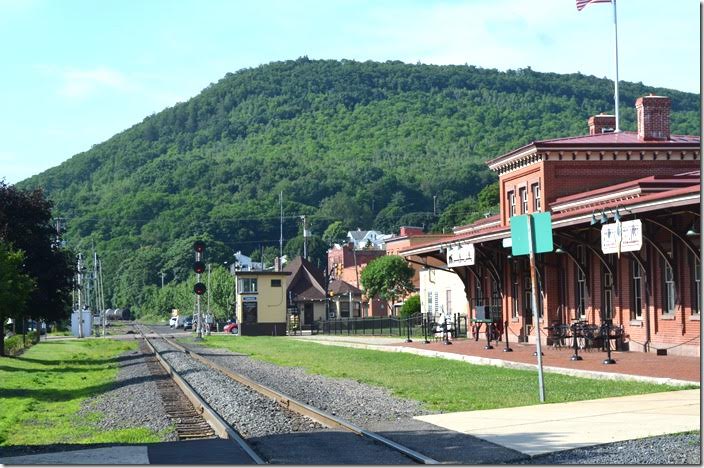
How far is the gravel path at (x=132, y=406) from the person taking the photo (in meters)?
18.3

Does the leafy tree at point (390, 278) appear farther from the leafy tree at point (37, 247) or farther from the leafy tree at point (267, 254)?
the leafy tree at point (267, 254)

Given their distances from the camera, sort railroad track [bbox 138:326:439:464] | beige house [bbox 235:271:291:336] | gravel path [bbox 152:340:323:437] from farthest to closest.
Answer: beige house [bbox 235:271:291:336] → gravel path [bbox 152:340:323:437] → railroad track [bbox 138:326:439:464]

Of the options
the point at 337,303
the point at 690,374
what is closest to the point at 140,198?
the point at 337,303

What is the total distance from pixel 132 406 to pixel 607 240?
13.7m

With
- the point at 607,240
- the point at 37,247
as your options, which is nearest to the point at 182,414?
the point at 607,240

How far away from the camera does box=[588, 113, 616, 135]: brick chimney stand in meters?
47.0

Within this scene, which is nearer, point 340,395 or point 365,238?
point 340,395

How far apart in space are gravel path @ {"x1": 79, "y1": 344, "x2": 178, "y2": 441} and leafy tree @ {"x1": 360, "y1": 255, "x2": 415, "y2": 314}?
2124 inches

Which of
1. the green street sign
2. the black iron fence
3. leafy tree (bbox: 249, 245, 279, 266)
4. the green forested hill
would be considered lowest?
the black iron fence

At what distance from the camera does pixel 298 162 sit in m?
172

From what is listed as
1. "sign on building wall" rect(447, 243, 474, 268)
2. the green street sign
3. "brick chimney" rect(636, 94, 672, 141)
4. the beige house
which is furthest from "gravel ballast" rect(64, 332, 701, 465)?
the beige house

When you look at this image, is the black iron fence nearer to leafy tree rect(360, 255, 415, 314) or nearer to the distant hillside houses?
leafy tree rect(360, 255, 415, 314)

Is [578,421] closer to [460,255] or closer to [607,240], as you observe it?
[607,240]

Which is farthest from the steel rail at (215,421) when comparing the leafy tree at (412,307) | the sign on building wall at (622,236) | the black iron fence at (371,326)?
the leafy tree at (412,307)
